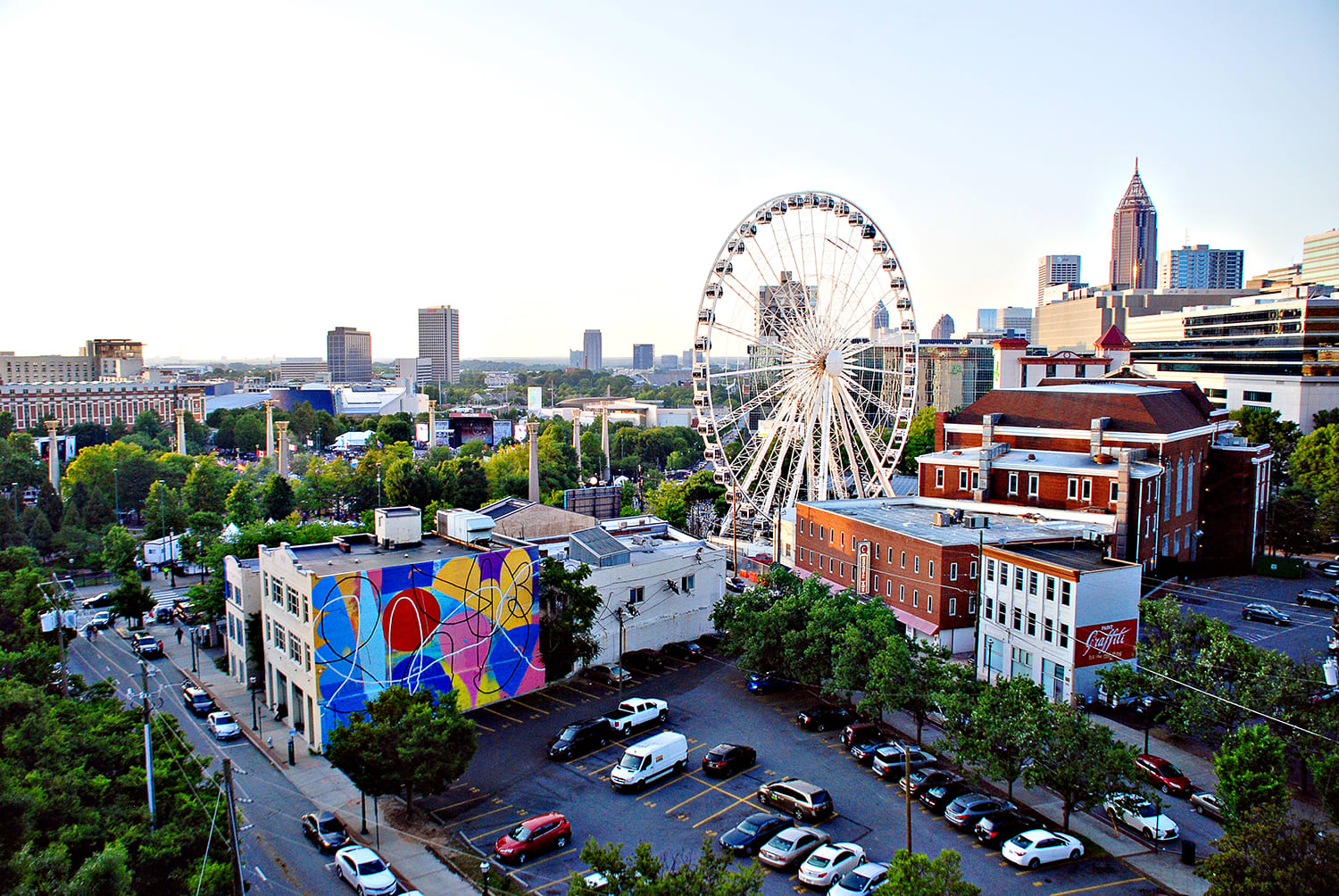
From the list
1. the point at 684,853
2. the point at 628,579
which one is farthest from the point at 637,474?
the point at 684,853

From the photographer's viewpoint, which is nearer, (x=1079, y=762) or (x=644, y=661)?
(x=1079, y=762)

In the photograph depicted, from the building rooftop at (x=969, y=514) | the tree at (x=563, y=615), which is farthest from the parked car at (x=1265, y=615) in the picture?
the tree at (x=563, y=615)

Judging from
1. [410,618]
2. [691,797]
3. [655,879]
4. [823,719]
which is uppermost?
[410,618]

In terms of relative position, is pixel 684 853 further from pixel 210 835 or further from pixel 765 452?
pixel 765 452

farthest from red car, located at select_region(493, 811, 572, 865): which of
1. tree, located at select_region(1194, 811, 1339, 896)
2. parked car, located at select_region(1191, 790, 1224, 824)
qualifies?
parked car, located at select_region(1191, 790, 1224, 824)

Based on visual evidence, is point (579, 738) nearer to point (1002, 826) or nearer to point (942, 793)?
point (942, 793)

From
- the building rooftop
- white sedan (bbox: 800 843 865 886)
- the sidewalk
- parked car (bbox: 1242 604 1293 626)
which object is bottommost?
the sidewalk

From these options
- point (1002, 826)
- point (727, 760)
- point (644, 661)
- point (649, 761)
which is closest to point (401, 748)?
point (649, 761)

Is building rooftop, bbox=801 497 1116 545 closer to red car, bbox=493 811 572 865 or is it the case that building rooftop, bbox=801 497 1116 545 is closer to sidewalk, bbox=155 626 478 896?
red car, bbox=493 811 572 865
